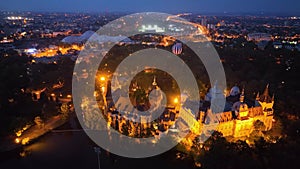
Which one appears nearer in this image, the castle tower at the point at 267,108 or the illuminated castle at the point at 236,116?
the illuminated castle at the point at 236,116

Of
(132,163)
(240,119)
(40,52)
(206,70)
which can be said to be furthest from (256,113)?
(40,52)

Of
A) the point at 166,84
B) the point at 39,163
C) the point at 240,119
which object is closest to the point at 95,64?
the point at 166,84

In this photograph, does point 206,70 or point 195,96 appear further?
point 206,70

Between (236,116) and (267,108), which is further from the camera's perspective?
(267,108)

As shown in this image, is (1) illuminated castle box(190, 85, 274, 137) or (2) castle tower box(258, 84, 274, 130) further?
(2) castle tower box(258, 84, 274, 130)

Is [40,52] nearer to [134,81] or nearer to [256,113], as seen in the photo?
[134,81]

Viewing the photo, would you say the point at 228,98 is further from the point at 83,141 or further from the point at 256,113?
the point at 83,141

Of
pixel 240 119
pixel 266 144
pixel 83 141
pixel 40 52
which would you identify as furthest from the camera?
pixel 40 52

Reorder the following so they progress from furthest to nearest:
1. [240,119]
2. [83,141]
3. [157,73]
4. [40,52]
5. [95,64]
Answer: [40,52], [95,64], [157,73], [83,141], [240,119]

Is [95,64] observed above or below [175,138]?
above

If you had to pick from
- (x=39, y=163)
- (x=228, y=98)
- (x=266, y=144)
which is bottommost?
(x=39, y=163)
